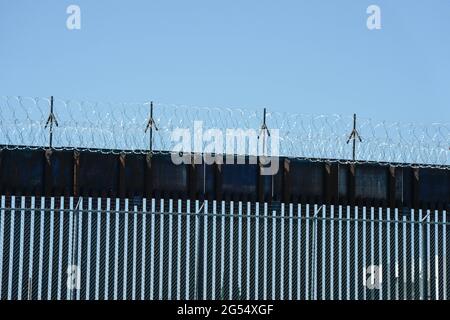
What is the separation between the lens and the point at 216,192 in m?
28.1

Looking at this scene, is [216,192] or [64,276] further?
[216,192]

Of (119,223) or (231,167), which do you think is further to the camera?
(231,167)

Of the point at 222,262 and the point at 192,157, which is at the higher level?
the point at 192,157

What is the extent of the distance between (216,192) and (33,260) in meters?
4.92

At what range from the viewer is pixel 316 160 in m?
28.8

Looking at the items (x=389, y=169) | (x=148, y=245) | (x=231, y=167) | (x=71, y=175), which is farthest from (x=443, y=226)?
(x=71, y=175)

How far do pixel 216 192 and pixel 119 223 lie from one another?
120 inches
